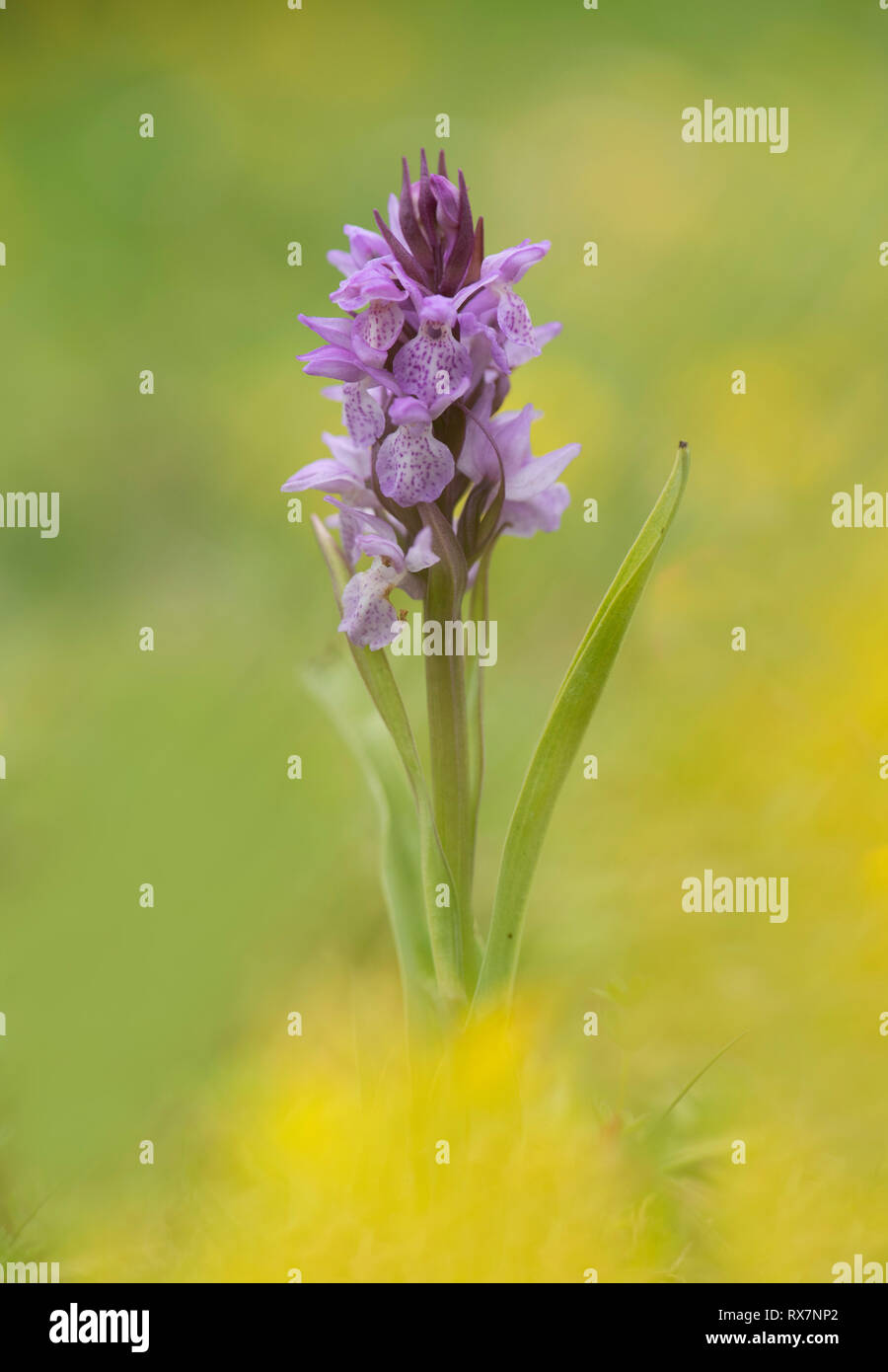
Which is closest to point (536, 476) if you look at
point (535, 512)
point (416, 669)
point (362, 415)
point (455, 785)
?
point (535, 512)

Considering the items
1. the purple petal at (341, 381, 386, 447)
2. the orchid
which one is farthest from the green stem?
the purple petal at (341, 381, 386, 447)

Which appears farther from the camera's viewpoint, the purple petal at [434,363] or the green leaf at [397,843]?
the green leaf at [397,843]

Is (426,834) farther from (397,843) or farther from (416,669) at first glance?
(416,669)

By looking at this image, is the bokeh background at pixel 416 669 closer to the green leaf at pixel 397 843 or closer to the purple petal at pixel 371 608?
the green leaf at pixel 397 843

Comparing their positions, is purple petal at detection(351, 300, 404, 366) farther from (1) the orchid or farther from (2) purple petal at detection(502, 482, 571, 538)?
(2) purple petal at detection(502, 482, 571, 538)

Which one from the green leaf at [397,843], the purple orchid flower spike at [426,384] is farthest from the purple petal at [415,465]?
the green leaf at [397,843]
